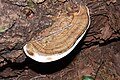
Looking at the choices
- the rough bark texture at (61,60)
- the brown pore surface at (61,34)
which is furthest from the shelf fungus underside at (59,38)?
the rough bark texture at (61,60)

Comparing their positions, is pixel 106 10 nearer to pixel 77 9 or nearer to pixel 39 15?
pixel 77 9

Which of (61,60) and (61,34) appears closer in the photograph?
(61,34)

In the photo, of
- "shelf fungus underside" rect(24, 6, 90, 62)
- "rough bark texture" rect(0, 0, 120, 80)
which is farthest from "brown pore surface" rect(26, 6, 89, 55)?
"rough bark texture" rect(0, 0, 120, 80)

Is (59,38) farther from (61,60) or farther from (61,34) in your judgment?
(61,60)

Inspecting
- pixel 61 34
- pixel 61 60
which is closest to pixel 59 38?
pixel 61 34

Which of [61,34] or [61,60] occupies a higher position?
[61,34]

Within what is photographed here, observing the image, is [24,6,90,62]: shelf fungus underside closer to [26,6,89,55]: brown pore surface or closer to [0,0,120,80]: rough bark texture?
[26,6,89,55]: brown pore surface
